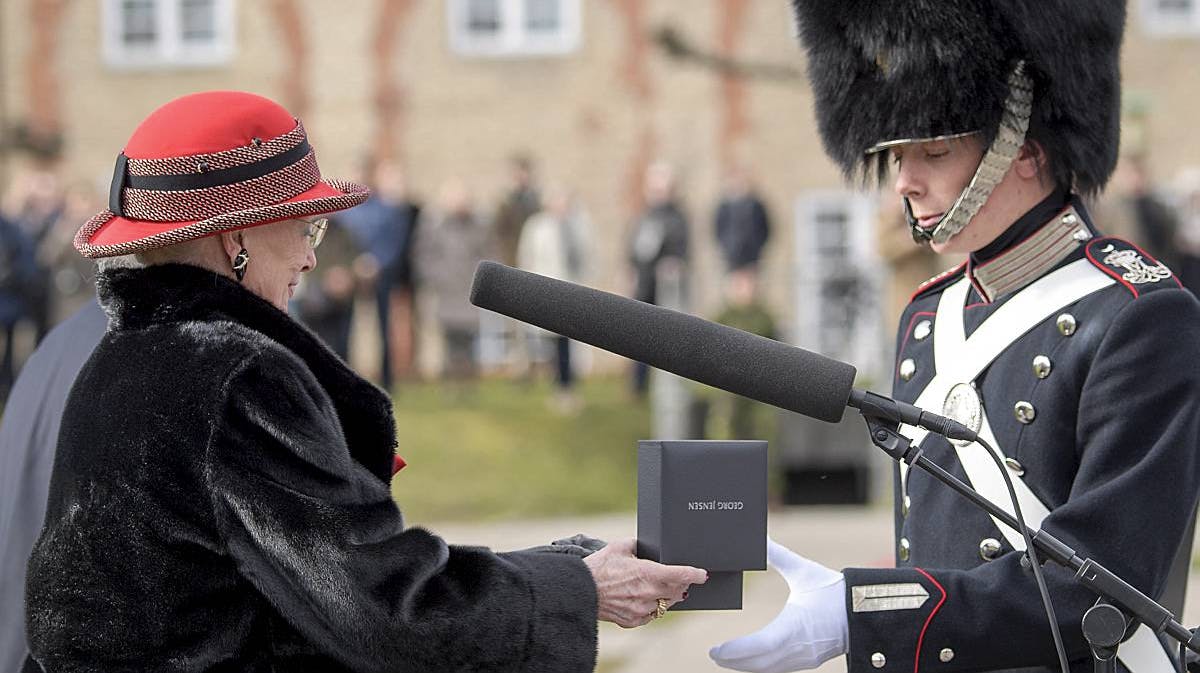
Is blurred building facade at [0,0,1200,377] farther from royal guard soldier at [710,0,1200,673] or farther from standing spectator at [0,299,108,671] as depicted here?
royal guard soldier at [710,0,1200,673]

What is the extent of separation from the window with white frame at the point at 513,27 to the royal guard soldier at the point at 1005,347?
19.0 meters

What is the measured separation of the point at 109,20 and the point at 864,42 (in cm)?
2089

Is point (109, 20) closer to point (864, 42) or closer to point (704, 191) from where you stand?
point (704, 191)

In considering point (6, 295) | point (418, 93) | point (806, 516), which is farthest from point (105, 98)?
point (806, 516)

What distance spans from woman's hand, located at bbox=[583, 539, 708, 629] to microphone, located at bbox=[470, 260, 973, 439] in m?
0.50

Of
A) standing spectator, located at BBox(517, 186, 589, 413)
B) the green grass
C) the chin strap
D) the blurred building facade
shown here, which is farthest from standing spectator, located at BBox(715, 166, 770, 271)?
the chin strap

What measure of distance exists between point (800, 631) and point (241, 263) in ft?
3.76

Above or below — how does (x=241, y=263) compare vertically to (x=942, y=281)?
above

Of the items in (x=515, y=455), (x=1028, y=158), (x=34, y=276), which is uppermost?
(x=1028, y=158)

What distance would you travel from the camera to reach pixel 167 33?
2288 cm

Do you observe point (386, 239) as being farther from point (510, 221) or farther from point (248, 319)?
point (248, 319)

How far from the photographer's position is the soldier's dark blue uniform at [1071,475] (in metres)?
2.90

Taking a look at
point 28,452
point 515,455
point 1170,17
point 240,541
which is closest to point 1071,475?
point 240,541

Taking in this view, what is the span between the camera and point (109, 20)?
75.2ft
